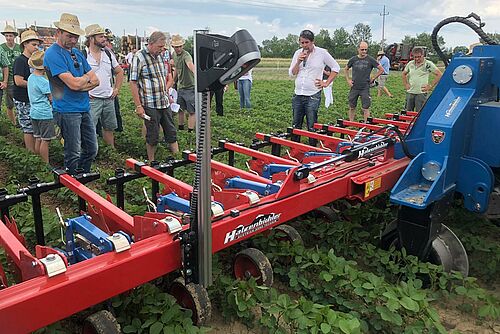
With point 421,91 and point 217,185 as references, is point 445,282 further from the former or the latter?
point 421,91

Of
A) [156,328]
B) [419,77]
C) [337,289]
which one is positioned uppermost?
[419,77]

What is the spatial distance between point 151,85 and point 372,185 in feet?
12.2

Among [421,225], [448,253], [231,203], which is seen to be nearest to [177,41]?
[231,203]

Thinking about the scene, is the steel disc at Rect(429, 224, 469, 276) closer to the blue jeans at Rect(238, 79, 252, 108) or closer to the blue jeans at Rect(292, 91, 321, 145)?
the blue jeans at Rect(292, 91, 321, 145)

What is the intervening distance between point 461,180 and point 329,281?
137cm

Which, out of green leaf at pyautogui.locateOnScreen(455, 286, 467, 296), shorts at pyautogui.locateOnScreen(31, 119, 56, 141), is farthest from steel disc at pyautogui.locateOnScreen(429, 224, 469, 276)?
shorts at pyautogui.locateOnScreen(31, 119, 56, 141)

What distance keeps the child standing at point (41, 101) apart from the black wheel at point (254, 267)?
4.02 m

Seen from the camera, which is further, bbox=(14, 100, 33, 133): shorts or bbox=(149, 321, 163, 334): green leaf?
bbox=(14, 100, 33, 133): shorts

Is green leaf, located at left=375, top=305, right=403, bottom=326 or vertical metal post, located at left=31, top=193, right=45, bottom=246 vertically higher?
vertical metal post, located at left=31, top=193, right=45, bottom=246

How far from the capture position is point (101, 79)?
22.8 feet

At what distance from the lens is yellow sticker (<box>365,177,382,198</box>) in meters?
3.64

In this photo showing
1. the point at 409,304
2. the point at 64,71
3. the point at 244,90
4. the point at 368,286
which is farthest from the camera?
the point at 244,90

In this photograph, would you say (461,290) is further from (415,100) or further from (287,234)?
(415,100)

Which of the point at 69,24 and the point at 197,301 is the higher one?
the point at 69,24
